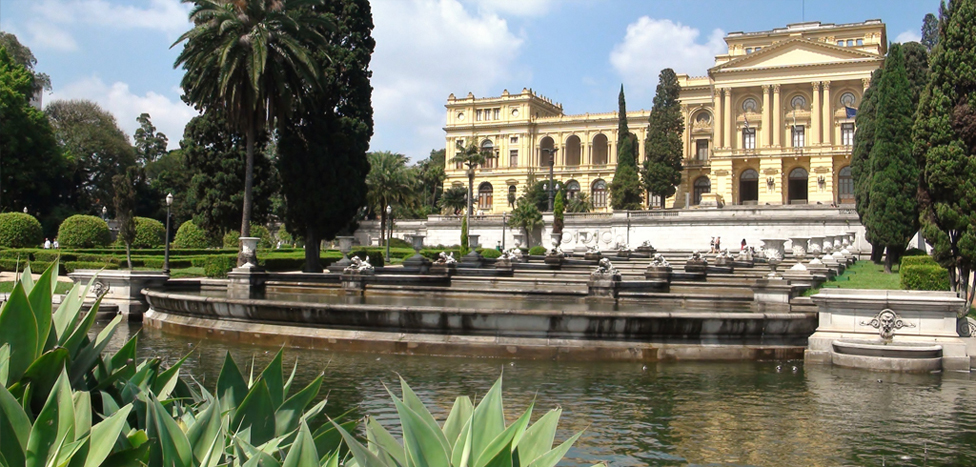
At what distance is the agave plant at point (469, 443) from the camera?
2477mm

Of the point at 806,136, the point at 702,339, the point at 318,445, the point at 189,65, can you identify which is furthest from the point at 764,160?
the point at 318,445

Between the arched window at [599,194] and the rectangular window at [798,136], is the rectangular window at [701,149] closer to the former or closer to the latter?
the arched window at [599,194]

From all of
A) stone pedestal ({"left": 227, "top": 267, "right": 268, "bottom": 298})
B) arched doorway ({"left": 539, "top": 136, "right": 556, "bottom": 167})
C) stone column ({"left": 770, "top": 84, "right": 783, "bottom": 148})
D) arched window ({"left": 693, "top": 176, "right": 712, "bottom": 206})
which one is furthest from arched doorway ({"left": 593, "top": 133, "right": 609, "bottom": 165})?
stone pedestal ({"left": 227, "top": 267, "right": 268, "bottom": 298})

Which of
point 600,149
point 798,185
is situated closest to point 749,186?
point 798,185

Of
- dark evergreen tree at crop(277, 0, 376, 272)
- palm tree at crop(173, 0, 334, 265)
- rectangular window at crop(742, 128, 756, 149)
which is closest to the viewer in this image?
palm tree at crop(173, 0, 334, 265)

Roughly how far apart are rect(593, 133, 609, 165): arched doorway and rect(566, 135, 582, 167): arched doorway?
6.00 feet

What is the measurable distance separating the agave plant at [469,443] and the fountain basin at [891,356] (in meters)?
10.6

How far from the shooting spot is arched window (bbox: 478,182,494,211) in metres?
86.9

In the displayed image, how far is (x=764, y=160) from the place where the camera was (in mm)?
64750

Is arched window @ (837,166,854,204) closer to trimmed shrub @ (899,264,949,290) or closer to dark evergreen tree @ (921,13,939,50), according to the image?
dark evergreen tree @ (921,13,939,50)

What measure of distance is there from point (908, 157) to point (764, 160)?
41257 millimetres

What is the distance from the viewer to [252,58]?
26859 millimetres

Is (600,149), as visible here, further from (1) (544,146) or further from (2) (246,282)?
(2) (246,282)

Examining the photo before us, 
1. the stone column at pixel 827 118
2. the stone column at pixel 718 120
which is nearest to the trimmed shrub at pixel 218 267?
the stone column at pixel 718 120
